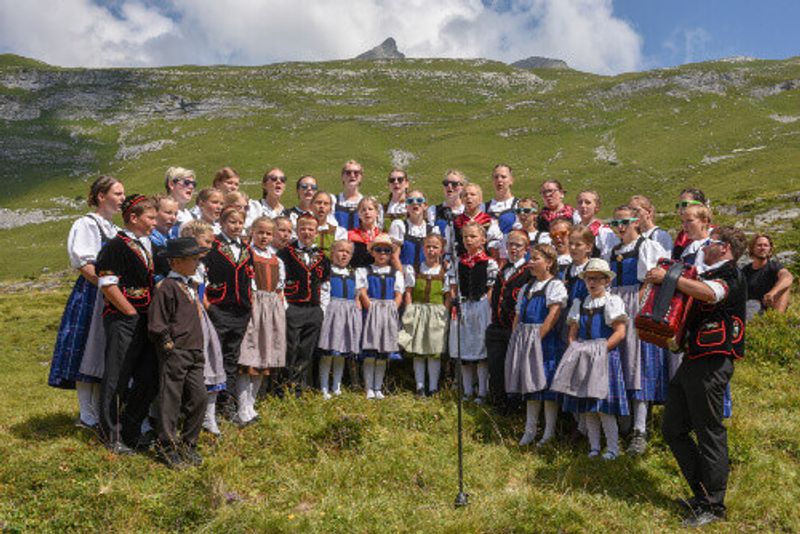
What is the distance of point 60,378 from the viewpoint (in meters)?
7.45

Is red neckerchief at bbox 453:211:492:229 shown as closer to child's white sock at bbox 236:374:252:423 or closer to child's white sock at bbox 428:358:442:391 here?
child's white sock at bbox 428:358:442:391

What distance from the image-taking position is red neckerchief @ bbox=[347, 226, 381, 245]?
417 inches

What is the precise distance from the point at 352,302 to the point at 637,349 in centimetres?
419

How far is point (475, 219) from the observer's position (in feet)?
35.2

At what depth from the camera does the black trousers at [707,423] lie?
20.9 feet

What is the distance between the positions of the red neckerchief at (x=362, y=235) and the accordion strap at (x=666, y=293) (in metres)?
5.29

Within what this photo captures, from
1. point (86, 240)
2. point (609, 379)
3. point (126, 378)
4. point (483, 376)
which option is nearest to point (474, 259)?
point (483, 376)

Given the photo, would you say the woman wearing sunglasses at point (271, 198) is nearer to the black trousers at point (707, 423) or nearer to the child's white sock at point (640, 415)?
the child's white sock at point (640, 415)

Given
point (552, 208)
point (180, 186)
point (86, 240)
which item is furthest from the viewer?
point (552, 208)

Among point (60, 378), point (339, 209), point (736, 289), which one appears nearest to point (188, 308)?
point (60, 378)

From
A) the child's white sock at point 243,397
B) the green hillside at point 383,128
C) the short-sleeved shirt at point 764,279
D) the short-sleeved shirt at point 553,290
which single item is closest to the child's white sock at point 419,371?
the short-sleeved shirt at point 553,290

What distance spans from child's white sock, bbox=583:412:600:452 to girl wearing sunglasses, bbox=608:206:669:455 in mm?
401

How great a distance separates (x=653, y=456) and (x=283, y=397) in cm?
499

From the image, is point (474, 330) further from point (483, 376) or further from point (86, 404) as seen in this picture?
point (86, 404)
